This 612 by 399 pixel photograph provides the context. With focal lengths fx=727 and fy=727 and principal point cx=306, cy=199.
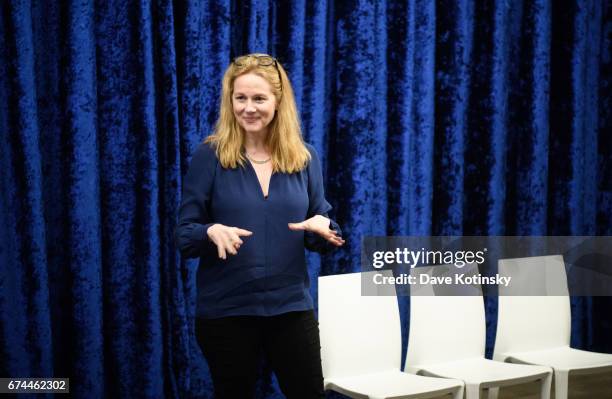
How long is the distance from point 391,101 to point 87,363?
1954mm

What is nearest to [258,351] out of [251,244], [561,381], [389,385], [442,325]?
[251,244]

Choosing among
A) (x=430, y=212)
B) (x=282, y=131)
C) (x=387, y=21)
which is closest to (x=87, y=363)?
(x=282, y=131)

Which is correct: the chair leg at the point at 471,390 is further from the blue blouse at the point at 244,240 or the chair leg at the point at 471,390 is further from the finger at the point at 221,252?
the finger at the point at 221,252

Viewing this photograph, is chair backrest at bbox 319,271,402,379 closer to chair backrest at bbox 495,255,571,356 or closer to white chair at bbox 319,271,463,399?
white chair at bbox 319,271,463,399

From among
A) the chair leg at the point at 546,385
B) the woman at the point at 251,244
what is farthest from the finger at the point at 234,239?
the chair leg at the point at 546,385

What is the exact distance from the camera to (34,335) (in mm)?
2973

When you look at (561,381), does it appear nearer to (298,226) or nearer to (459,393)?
(459,393)

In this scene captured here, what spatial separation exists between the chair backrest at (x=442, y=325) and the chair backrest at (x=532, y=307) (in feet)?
0.45

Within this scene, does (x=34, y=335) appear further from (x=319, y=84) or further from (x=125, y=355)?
→ (x=319, y=84)

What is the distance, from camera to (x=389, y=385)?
2742 millimetres

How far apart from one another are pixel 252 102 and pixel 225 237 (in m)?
0.42

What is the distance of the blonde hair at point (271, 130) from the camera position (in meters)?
2.04

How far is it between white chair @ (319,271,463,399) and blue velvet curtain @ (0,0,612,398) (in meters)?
0.69

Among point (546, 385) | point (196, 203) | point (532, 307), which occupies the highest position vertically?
point (196, 203)
